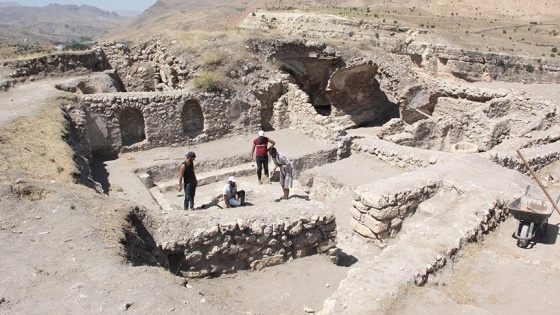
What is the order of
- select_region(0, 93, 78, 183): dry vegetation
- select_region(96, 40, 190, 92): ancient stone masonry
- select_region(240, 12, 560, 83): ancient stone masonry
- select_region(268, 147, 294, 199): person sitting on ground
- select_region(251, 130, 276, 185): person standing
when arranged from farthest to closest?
select_region(240, 12, 560, 83): ancient stone masonry, select_region(96, 40, 190, 92): ancient stone masonry, select_region(251, 130, 276, 185): person standing, select_region(268, 147, 294, 199): person sitting on ground, select_region(0, 93, 78, 183): dry vegetation

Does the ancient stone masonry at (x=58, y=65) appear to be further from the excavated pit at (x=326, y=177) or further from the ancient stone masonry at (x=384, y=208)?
the ancient stone masonry at (x=384, y=208)

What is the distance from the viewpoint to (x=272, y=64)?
49.2ft

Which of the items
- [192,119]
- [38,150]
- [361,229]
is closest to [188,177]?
[38,150]

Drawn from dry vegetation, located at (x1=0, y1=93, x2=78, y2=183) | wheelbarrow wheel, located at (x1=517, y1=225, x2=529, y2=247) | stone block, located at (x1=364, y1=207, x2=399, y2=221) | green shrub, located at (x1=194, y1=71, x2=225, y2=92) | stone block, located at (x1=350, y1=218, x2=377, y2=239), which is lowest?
stone block, located at (x1=350, y1=218, x2=377, y2=239)

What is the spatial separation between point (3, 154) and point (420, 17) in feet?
140

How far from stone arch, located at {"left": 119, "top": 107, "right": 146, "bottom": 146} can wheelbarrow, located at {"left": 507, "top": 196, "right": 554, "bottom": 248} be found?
30.8 ft

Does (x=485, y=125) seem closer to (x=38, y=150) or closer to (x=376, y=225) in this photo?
(x=376, y=225)

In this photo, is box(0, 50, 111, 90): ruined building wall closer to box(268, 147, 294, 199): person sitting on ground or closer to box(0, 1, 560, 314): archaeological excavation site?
box(0, 1, 560, 314): archaeological excavation site

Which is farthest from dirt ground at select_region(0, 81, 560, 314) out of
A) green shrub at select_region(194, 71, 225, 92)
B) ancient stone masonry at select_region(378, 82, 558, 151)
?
ancient stone masonry at select_region(378, 82, 558, 151)

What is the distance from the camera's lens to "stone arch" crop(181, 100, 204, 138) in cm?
1247

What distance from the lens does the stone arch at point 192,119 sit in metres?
12.5

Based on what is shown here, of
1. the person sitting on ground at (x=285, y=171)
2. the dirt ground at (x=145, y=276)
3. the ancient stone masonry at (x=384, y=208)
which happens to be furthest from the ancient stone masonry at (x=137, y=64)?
the ancient stone masonry at (x=384, y=208)

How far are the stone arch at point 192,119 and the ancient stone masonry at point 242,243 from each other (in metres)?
7.11

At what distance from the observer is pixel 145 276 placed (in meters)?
4.15
